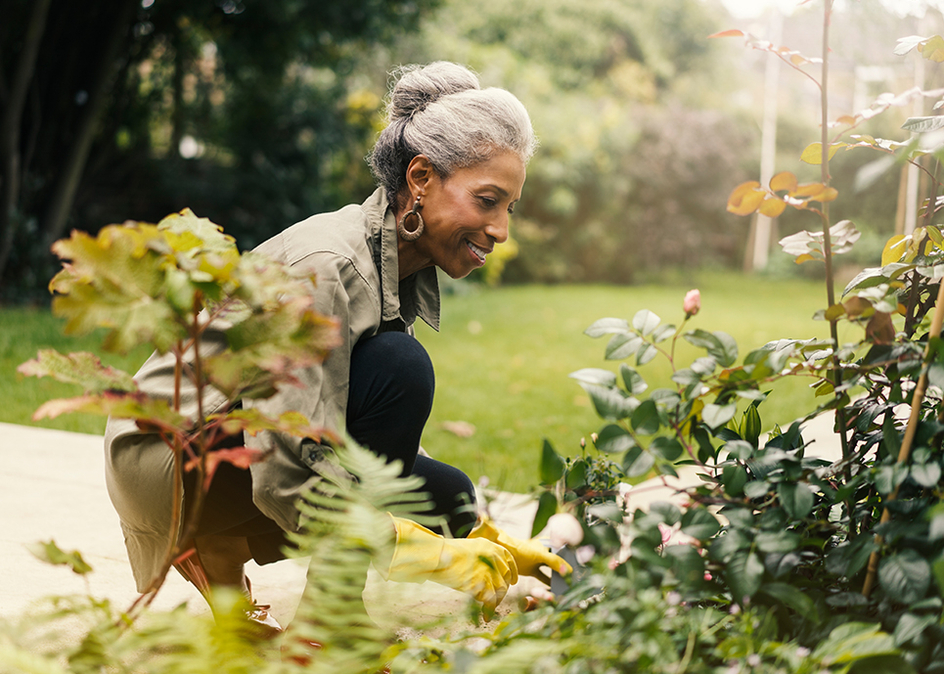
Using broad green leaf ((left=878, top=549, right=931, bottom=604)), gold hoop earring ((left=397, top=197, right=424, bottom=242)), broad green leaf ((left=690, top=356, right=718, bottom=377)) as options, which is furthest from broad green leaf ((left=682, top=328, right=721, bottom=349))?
gold hoop earring ((left=397, top=197, right=424, bottom=242))

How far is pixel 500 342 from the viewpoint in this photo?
7.14 meters

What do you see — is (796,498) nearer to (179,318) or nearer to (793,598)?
(793,598)

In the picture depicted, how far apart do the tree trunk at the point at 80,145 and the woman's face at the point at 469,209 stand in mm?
6594

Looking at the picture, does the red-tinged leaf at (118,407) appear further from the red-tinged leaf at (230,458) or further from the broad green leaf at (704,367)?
the broad green leaf at (704,367)

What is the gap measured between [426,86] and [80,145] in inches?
263

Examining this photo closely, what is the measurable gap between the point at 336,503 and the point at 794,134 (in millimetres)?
20348

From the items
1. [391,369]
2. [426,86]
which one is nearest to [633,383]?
A: [391,369]

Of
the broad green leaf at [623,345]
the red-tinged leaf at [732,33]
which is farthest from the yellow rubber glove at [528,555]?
the red-tinged leaf at [732,33]

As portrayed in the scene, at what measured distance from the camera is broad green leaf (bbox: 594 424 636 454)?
3.28 feet

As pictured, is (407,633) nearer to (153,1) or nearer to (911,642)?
(911,642)

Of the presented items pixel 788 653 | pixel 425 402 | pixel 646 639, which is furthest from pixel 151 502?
pixel 788 653

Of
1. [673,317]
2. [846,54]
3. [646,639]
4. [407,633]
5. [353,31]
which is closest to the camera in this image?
[646,639]

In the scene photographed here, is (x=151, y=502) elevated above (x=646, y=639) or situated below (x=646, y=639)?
below

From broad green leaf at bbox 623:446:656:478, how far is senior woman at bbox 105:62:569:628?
0.46 m
